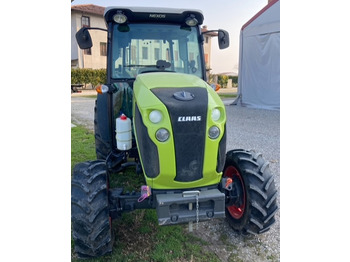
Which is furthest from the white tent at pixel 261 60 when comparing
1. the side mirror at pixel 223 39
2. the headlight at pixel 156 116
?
the headlight at pixel 156 116

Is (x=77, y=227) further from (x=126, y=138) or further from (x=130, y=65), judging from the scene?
(x=130, y=65)

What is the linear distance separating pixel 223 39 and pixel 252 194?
1.75m

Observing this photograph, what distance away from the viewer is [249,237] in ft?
8.98

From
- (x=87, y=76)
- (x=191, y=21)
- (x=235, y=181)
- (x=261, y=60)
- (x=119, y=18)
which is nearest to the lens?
(x=235, y=181)

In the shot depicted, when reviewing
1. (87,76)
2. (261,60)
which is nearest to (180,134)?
(261,60)

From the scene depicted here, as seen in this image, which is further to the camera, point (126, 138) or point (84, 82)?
point (84, 82)

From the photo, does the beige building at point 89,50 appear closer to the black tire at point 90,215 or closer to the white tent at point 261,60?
the white tent at point 261,60

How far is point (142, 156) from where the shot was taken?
2.25 meters

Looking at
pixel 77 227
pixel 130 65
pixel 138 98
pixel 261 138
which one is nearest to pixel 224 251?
pixel 77 227

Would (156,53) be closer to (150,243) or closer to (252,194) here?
(252,194)

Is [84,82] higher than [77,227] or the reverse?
higher

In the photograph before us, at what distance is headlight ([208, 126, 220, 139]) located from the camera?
2.16m

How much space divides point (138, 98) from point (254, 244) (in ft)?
5.66

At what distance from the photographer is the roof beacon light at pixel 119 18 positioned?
9.34ft
